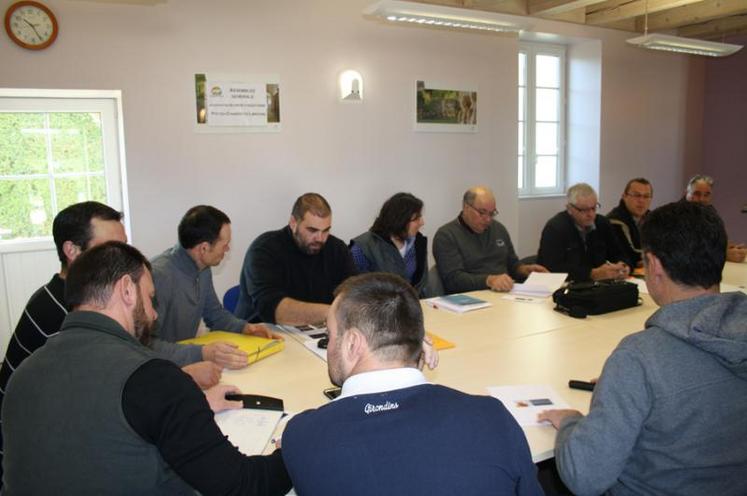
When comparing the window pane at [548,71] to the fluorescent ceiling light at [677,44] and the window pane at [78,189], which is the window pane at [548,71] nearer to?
the fluorescent ceiling light at [677,44]

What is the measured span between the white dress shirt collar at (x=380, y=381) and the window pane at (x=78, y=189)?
3615 millimetres

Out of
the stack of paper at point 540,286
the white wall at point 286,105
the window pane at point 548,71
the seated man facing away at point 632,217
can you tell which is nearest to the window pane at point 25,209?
the white wall at point 286,105

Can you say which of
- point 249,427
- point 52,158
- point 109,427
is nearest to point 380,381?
point 109,427

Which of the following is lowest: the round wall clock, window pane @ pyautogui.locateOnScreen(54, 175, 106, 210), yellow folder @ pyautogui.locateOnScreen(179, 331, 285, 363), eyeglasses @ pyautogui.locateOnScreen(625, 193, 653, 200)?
yellow folder @ pyautogui.locateOnScreen(179, 331, 285, 363)

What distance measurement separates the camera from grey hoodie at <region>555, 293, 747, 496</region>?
1.44 m

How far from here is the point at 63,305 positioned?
205 cm

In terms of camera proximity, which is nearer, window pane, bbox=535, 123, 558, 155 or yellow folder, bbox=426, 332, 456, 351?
yellow folder, bbox=426, 332, 456, 351

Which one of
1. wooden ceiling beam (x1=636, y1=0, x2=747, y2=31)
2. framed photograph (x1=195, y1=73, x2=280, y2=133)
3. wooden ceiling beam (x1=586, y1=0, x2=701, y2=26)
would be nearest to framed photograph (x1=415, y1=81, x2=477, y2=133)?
framed photograph (x1=195, y1=73, x2=280, y2=133)

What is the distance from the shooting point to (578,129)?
646 centimetres

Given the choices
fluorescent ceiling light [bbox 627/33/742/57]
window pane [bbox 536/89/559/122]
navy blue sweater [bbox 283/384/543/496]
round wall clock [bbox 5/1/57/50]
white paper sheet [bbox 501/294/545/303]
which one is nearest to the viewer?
navy blue sweater [bbox 283/384/543/496]

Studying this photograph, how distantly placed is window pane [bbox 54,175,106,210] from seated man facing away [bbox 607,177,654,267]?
3944 millimetres

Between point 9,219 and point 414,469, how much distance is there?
13.2 feet

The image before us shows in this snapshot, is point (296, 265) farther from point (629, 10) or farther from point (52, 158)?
point (629, 10)

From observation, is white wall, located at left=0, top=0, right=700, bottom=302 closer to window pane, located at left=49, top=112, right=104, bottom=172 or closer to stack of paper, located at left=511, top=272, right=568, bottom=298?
window pane, located at left=49, top=112, right=104, bottom=172
